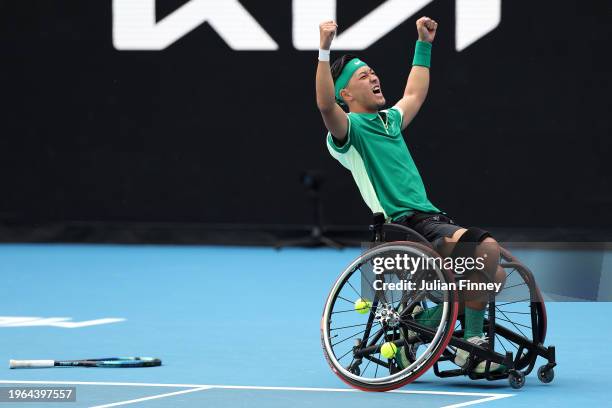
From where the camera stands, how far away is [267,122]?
41.0ft

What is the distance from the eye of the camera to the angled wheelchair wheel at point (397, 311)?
4.88 metres

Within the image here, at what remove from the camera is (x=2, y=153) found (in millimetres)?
12984

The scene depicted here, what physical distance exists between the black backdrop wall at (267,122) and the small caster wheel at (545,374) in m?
6.76

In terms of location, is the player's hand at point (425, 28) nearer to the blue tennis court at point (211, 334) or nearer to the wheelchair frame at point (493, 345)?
the wheelchair frame at point (493, 345)

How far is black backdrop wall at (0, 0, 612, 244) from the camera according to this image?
1183 centimetres

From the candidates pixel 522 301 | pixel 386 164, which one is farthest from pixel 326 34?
pixel 522 301

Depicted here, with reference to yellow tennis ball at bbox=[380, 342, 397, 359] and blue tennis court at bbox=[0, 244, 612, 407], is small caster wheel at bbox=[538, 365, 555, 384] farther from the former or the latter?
yellow tennis ball at bbox=[380, 342, 397, 359]

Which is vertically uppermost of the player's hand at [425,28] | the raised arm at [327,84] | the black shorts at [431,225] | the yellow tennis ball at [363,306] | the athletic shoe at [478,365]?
the player's hand at [425,28]

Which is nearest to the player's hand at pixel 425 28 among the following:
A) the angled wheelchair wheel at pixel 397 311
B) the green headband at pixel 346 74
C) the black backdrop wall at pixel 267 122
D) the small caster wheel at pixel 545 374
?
the green headband at pixel 346 74

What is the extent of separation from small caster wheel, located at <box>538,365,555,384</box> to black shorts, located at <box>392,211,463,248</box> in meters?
0.70

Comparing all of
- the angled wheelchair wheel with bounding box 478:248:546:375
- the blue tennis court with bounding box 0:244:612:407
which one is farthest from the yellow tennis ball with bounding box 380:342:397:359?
the angled wheelchair wheel with bounding box 478:248:546:375

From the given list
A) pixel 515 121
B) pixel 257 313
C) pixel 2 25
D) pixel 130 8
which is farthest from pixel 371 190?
pixel 2 25

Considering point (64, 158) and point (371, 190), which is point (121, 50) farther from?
A: point (371, 190)

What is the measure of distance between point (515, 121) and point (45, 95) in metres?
4.83
